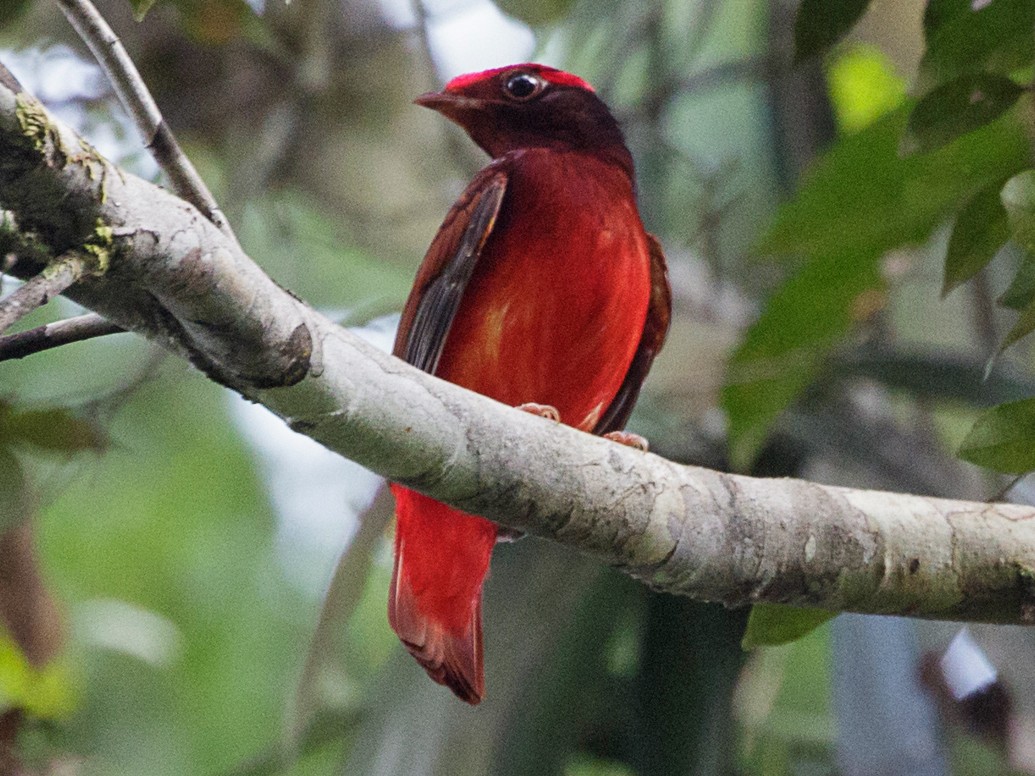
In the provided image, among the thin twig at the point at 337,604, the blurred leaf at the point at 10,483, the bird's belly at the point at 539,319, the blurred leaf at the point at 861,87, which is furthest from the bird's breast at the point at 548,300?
the blurred leaf at the point at 861,87

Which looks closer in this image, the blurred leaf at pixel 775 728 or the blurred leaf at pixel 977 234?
the blurred leaf at pixel 977 234

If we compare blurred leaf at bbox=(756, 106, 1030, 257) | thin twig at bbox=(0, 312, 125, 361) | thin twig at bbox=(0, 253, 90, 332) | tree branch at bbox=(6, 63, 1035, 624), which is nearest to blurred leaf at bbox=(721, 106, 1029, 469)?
blurred leaf at bbox=(756, 106, 1030, 257)

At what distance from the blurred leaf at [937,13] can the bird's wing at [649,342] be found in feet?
3.61

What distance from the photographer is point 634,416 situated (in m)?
4.15

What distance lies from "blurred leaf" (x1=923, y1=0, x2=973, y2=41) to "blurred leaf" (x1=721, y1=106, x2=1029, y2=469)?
37.9 inches

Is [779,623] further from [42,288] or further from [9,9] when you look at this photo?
[9,9]

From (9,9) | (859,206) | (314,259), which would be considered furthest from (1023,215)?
(314,259)

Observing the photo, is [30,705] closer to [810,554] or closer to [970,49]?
[810,554]

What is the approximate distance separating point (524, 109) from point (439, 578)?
1.25 metres

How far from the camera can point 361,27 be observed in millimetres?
5109

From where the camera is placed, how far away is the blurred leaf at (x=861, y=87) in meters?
5.87

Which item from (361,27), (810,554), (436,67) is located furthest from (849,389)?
(810,554)

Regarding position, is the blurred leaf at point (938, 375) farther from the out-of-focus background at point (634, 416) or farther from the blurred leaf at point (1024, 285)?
the blurred leaf at point (1024, 285)

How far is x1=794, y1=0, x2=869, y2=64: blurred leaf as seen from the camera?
7.77 feet
